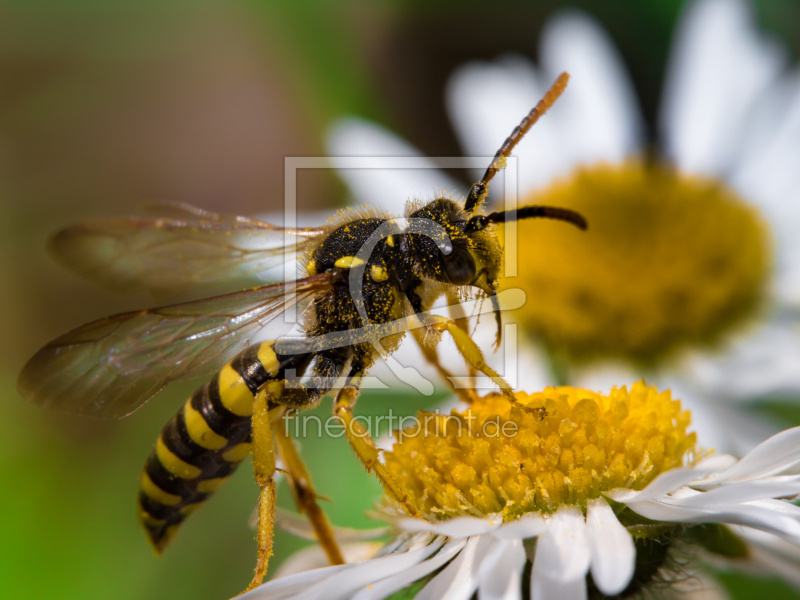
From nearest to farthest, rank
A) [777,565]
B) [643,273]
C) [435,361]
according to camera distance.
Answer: [777,565]
[435,361]
[643,273]

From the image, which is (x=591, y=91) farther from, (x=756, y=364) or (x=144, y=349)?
(x=144, y=349)

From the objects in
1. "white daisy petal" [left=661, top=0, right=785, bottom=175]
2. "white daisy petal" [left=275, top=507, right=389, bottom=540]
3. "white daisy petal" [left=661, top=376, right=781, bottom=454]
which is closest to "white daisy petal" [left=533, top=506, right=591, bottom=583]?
"white daisy petal" [left=275, top=507, right=389, bottom=540]

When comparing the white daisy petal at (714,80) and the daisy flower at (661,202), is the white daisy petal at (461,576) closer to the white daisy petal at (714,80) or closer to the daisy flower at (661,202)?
the daisy flower at (661,202)

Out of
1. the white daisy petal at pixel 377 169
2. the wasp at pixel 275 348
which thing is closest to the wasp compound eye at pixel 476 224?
the wasp at pixel 275 348

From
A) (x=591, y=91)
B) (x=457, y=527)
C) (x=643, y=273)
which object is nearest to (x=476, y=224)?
(x=457, y=527)

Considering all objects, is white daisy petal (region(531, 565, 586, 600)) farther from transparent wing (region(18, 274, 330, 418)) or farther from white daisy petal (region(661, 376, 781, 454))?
white daisy petal (region(661, 376, 781, 454))

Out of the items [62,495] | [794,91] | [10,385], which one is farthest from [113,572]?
[794,91]
